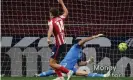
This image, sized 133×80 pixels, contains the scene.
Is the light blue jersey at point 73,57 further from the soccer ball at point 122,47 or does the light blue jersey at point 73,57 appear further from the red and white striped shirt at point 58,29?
the soccer ball at point 122,47

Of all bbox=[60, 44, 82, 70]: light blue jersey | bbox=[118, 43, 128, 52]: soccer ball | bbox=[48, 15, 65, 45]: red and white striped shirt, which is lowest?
bbox=[118, 43, 128, 52]: soccer ball

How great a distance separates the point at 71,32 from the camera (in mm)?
17594

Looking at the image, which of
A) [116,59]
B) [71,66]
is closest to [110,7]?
[116,59]

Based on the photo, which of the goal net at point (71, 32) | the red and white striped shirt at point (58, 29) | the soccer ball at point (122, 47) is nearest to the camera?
the red and white striped shirt at point (58, 29)

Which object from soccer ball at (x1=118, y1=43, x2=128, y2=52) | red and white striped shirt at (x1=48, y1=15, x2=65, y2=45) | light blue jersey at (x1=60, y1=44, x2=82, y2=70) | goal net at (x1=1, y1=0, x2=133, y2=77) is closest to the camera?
red and white striped shirt at (x1=48, y1=15, x2=65, y2=45)

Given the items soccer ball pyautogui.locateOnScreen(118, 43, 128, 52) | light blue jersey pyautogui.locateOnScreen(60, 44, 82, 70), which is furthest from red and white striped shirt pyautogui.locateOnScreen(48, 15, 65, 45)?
soccer ball pyautogui.locateOnScreen(118, 43, 128, 52)

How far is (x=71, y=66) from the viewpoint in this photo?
46.8 ft

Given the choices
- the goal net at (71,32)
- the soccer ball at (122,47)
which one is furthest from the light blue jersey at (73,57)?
the goal net at (71,32)

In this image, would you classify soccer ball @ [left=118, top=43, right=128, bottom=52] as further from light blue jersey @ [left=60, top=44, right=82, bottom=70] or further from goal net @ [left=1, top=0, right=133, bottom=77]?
light blue jersey @ [left=60, top=44, right=82, bottom=70]

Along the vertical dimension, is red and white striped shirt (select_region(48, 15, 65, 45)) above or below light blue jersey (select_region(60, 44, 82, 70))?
above

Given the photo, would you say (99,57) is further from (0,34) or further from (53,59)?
(53,59)

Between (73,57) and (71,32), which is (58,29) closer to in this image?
(73,57)

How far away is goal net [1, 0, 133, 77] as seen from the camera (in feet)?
57.1

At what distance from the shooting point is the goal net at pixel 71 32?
57.1ft
